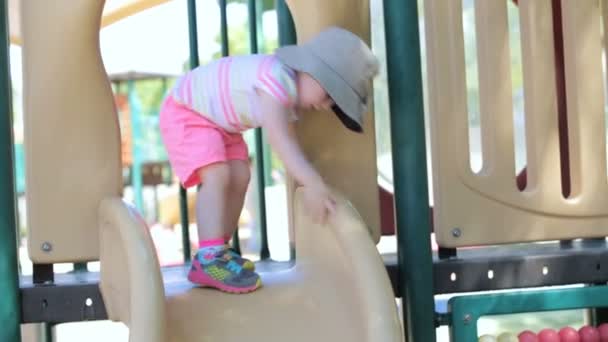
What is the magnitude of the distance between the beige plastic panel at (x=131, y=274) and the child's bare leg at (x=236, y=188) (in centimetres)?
34

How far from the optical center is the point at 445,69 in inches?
93.4

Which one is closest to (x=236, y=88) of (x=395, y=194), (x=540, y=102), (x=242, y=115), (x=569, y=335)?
(x=242, y=115)

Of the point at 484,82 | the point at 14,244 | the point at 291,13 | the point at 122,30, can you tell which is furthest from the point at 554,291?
the point at 122,30

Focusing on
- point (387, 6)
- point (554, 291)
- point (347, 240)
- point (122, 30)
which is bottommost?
point (554, 291)

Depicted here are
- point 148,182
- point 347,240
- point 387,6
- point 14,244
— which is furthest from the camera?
point 148,182

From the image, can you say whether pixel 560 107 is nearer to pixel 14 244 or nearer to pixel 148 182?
pixel 14 244

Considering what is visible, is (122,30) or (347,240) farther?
(122,30)

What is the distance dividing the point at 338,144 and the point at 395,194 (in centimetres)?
20

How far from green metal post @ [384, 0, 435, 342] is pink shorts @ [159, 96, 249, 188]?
470 mm

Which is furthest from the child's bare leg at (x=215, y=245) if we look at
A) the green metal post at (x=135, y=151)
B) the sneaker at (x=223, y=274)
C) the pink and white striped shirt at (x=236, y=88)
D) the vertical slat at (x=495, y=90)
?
the green metal post at (x=135, y=151)

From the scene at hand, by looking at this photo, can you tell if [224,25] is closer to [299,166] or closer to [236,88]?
[236,88]

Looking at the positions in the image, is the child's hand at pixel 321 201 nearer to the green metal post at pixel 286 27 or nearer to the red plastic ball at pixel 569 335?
the green metal post at pixel 286 27

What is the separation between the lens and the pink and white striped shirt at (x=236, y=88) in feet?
6.97

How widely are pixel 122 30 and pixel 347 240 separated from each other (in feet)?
18.2
